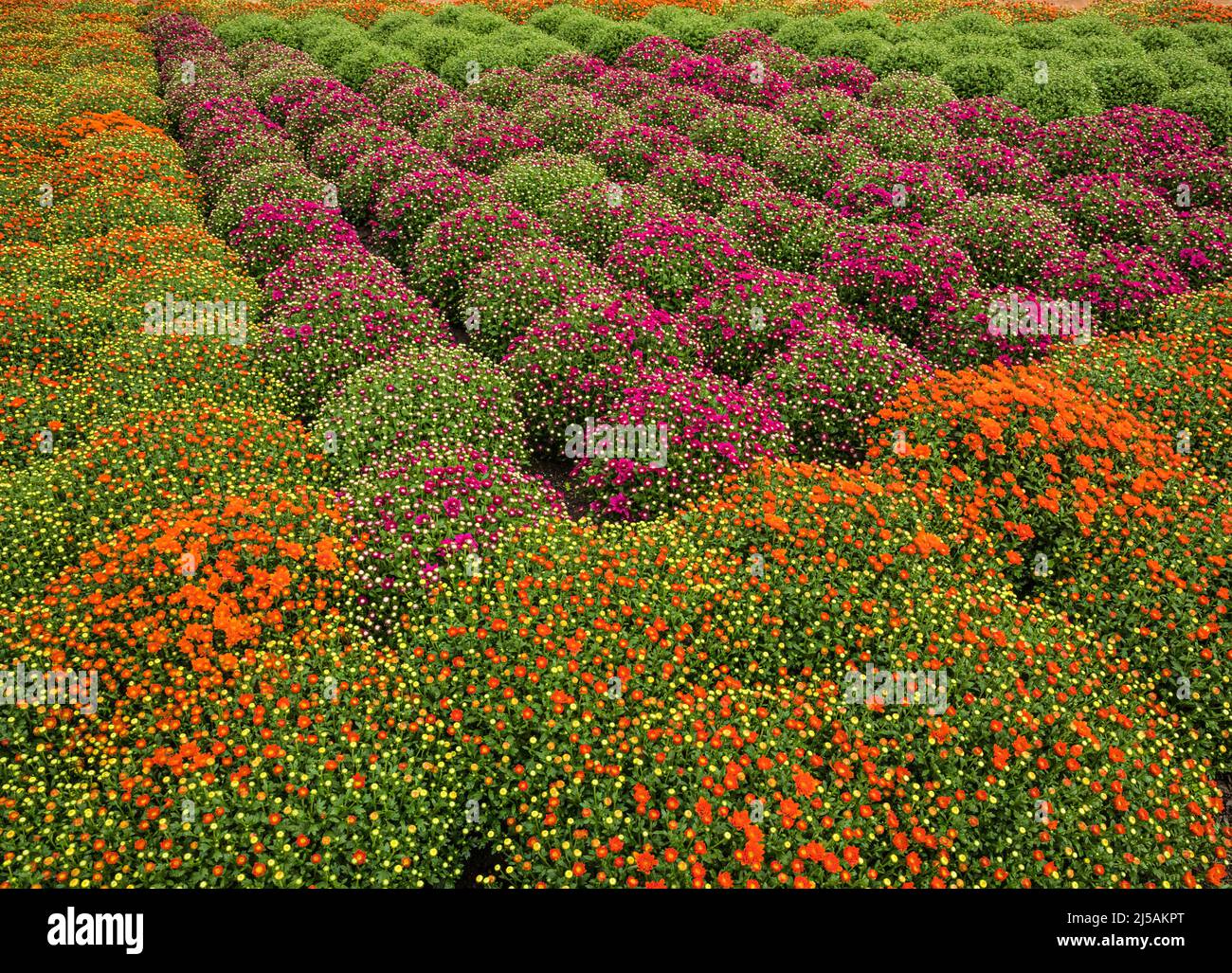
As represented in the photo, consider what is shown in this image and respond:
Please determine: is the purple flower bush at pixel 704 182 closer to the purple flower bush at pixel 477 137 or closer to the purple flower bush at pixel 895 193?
the purple flower bush at pixel 895 193

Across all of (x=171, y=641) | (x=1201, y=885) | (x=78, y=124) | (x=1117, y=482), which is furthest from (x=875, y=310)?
(x=78, y=124)

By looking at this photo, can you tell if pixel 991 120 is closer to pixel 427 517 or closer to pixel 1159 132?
pixel 1159 132

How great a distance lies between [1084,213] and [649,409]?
10189 mm

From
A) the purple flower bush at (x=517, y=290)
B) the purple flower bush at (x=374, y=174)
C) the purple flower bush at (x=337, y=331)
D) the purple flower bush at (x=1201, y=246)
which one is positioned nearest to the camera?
the purple flower bush at (x=337, y=331)

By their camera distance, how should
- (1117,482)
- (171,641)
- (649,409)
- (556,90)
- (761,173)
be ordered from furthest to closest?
1. (556,90)
2. (761,173)
3. (649,409)
4. (1117,482)
5. (171,641)

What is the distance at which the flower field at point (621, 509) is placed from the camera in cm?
528

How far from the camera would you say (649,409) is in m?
8.59

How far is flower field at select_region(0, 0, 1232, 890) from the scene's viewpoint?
528 centimetres

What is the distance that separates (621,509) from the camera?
816 cm

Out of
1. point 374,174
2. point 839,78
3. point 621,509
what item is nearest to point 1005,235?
point 621,509

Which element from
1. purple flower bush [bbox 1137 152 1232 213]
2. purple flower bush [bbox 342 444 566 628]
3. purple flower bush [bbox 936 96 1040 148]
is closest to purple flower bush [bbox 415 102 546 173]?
purple flower bush [bbox 936 96 1040 148]

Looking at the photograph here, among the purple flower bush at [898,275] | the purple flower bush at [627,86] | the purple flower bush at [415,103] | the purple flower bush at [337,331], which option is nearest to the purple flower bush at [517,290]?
the purple flower bush at [337,331]

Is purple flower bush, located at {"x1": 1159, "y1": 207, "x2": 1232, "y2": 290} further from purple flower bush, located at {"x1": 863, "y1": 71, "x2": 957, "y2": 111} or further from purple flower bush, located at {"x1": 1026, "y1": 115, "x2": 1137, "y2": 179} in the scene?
purple flower bush, located at {"x1": 863, "y1": 71, "x2": 957, "y2": 111}
